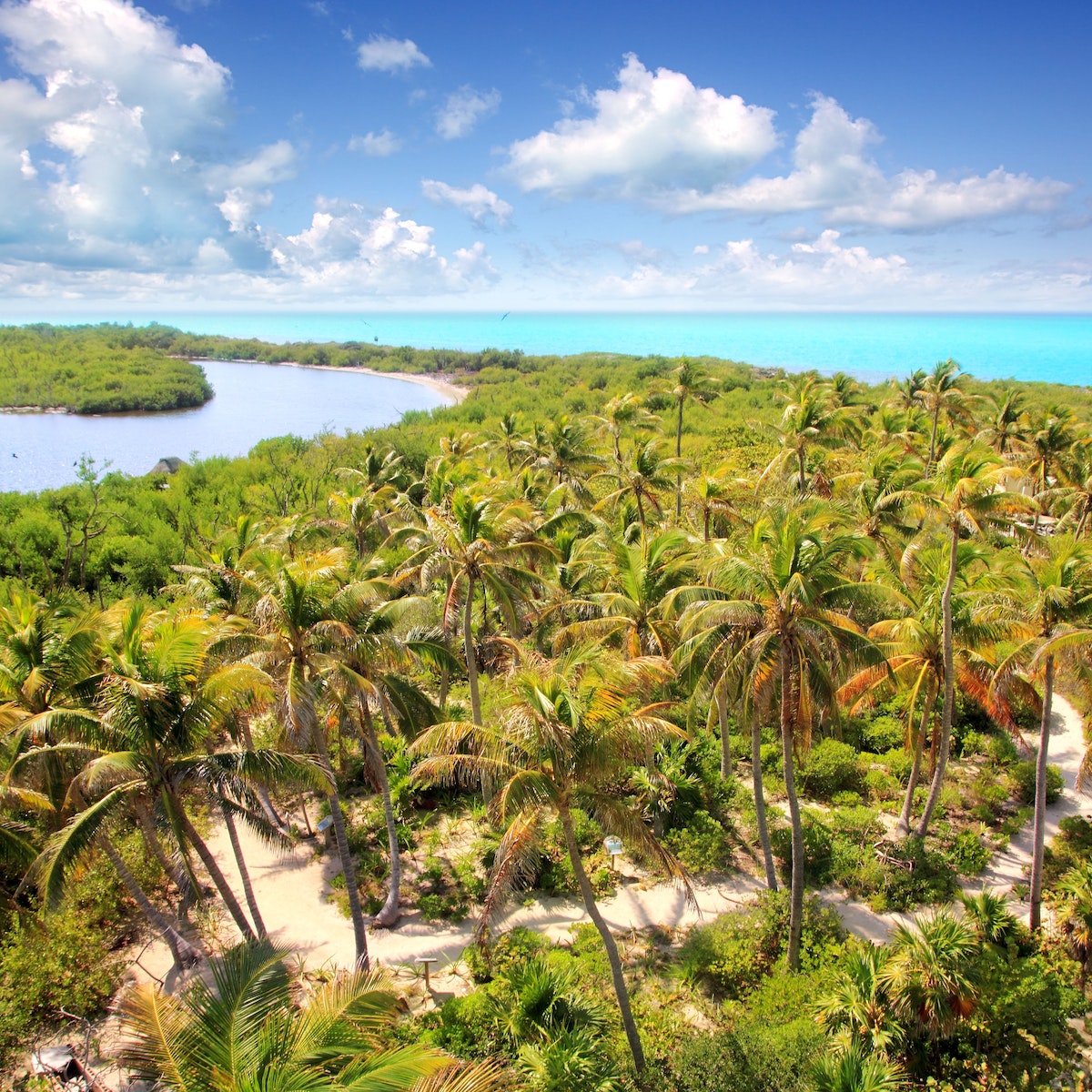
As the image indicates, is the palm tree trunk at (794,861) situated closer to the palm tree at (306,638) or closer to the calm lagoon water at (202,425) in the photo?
the palm tree at (306,638)

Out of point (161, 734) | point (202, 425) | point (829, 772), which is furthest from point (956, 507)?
point (202, 425)

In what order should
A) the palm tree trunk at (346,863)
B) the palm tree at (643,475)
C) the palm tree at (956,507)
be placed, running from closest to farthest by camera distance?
1. the palm tree trunk at (346,863)
2. the palm tree at (956,507)
3. the palm tree at (643,475)

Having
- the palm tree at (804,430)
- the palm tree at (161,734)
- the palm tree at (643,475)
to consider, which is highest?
the palm tree at (804,430)

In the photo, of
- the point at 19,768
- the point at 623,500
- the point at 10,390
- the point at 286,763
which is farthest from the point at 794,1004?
the point at 10,390

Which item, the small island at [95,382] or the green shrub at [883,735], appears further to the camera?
the small island at [95,382]

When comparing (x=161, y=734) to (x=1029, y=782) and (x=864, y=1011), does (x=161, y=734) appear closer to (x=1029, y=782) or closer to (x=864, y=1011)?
(x=864, y=1011)

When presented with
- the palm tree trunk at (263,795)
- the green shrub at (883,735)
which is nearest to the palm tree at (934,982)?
the green shrub at (883,735)
